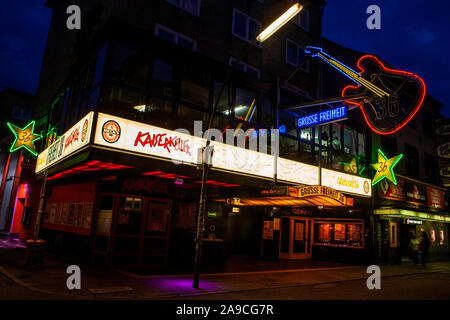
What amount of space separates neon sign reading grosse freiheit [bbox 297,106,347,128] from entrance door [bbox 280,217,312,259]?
24.3 ft

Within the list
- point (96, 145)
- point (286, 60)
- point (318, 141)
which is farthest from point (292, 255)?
point (96, 145)

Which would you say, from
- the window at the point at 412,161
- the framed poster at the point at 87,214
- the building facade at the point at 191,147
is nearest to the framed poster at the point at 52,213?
the building facade at the point at 191,147

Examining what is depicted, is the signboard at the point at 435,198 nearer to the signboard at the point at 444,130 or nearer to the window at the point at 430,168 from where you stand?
the window at the point at 430,168

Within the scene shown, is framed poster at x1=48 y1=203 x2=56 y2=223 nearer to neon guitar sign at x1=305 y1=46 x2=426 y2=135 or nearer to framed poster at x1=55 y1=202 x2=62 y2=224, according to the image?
framed poster at x1=55 y1=202 x2=62 y2=224

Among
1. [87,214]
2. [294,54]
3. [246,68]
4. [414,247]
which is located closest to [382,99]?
[246,68]

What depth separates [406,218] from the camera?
69.1 ft

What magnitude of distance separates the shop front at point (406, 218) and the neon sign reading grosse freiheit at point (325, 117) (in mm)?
8178

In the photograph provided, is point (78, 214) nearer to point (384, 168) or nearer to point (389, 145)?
point (384, 168)

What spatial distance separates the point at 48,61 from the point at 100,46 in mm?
16910

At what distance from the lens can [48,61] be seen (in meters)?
25.4

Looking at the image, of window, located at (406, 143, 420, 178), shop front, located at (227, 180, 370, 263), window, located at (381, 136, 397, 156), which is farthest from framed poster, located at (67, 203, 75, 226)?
window, located at (406, 143, 420, 178)

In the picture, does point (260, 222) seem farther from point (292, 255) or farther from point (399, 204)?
point (399, 204)

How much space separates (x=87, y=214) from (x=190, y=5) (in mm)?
11452

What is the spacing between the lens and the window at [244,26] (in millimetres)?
18438
